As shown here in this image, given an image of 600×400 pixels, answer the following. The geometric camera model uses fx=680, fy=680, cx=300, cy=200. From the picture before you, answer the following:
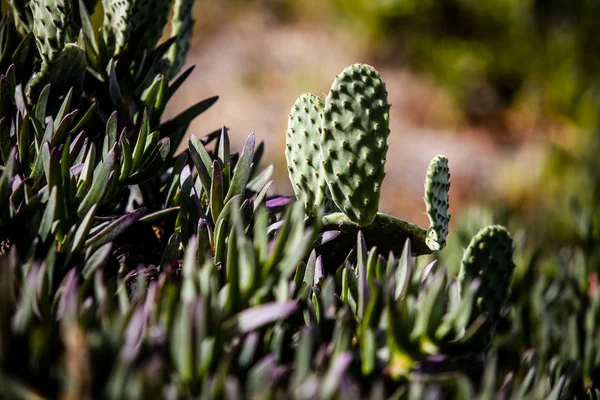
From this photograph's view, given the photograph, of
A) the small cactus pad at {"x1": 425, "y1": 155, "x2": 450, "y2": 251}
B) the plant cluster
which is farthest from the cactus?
the small cactus pad at {"x1": 425, "y1": 155, "x2": 450, "y2": 251}

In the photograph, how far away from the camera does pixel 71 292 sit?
642 millimetres

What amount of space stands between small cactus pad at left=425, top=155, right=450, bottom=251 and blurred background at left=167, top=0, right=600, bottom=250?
380 centimetres

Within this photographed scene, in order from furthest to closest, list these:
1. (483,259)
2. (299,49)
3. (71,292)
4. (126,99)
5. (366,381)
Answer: (299,49) → (126,99) → (483,259) → (366,381) → (71,292)

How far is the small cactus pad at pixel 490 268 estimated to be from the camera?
929 millimetres

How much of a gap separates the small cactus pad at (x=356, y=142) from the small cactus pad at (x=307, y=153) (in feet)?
0.13

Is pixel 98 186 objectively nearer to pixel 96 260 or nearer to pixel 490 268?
pixel 96 260

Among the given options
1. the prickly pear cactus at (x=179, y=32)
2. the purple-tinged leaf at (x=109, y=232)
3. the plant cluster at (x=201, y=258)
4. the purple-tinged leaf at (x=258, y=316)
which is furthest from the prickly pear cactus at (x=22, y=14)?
A: the purple-tinged leaf at (x=258, y=316)

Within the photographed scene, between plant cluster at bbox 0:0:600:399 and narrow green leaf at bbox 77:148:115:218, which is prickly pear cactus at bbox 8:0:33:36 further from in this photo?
narrow green leaf at bbox 77:148:115:218

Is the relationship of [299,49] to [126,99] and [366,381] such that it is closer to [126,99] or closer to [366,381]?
[126,99]

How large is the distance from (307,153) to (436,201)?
0.22 m

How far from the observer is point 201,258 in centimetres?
89

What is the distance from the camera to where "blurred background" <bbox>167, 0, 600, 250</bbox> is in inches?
217

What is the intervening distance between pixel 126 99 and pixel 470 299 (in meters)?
0.70

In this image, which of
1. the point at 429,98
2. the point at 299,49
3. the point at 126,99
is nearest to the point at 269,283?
the point at 126,99
